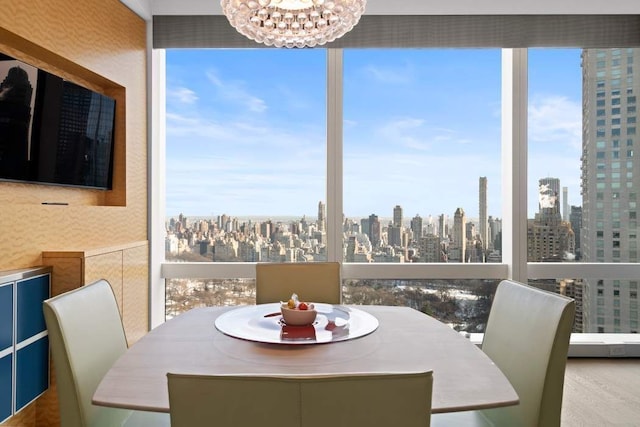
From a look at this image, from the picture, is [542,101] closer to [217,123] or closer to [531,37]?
[531,37]

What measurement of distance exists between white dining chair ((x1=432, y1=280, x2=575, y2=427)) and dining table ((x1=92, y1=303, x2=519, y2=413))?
7.8 inches

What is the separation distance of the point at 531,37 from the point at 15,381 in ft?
13.5

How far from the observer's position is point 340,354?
4.51 ft

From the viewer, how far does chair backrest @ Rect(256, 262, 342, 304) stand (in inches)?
96.3

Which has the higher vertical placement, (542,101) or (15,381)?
(542,101)

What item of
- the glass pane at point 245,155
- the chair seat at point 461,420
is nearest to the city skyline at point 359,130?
the glass pane at point 245,155

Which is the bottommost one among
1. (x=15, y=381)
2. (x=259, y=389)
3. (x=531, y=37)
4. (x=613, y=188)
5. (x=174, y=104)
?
(x=15, y=381)

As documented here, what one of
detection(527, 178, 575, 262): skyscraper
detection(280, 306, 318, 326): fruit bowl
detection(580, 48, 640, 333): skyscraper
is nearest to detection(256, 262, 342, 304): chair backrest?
detection(280, 306, 318, 326): fruit bowl

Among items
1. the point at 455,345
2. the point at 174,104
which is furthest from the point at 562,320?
the point at 174,104

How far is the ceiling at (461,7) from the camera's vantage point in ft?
11.1

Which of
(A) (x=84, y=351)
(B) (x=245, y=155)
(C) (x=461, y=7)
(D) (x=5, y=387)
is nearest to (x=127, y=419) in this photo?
(A) (x=84, y=351)

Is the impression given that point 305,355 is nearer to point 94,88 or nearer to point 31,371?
point 31,371

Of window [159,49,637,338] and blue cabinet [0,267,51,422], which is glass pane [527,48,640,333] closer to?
window [159,49,637,338]

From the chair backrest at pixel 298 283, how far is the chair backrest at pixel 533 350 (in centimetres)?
96
